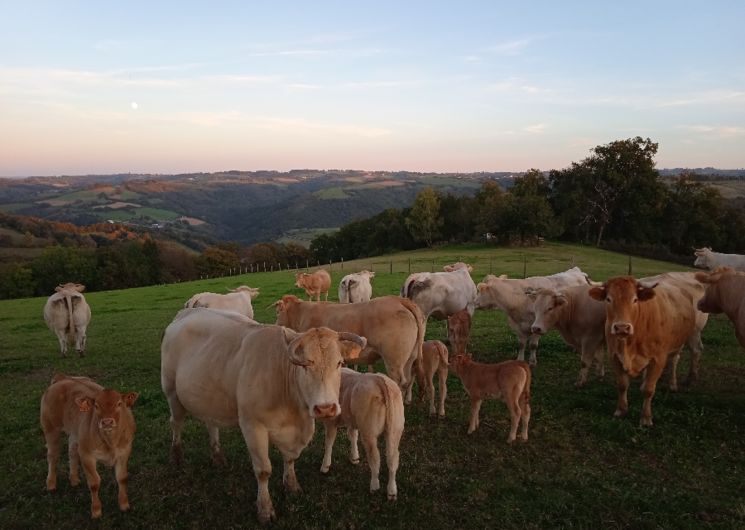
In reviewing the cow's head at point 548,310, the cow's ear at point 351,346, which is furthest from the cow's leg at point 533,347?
the cow's ear at point 351,346

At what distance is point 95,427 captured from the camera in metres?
6.10

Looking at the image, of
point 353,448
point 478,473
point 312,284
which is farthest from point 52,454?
point 312,284

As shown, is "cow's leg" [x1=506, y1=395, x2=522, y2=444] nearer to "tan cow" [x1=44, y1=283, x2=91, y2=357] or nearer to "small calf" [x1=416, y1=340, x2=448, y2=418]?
"small calf" [x1=416, y1=340, x2=448, y2=418]

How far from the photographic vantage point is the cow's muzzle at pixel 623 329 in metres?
8.02

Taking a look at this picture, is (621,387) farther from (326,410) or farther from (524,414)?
(326,410)

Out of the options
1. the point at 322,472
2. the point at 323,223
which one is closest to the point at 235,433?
the point at 322,472

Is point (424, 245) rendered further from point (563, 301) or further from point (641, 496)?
point (641, 496)

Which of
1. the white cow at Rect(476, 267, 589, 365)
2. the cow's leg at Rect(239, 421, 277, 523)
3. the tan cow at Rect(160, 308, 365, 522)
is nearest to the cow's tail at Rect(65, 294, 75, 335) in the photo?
the tan cow at Rect(160, 308, 365, 522)

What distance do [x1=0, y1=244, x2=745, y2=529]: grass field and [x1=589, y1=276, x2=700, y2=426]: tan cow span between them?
64 centimetres

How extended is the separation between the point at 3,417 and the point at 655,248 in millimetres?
54504

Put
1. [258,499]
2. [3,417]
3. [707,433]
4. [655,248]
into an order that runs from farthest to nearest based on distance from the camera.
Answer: [655,248], [3,417], [707,433], [258,499]

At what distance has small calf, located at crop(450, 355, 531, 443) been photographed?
7.75 meters

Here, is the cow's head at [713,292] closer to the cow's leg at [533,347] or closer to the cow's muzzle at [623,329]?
the cow's muzzle at [623,329]

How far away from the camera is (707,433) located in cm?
786
